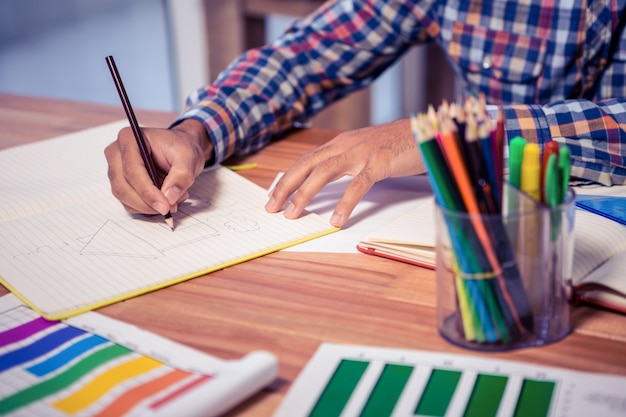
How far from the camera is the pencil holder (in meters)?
0.57

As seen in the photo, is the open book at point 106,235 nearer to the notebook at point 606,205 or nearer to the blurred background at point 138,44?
the notebook at point 606,205

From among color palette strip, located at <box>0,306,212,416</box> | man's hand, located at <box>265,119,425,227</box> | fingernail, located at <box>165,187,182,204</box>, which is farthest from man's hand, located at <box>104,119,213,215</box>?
color palette strip, located at <box>0,306,212,416</box>

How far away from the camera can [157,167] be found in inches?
37.3

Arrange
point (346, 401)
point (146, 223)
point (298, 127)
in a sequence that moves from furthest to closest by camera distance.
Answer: point (298, 127), point (146, 223), point (346, 401)

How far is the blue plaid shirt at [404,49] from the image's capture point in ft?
3.79

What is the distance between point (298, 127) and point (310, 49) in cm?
15

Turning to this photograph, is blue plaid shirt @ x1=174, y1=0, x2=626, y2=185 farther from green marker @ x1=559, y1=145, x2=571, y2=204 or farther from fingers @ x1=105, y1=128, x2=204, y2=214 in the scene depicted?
green marker @ x1=559, y1=145, x2=571, y2=204

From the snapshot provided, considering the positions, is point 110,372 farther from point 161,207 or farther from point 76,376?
point 161,207

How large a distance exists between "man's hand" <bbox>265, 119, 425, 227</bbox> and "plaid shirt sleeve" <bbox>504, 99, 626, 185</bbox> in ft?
0.43

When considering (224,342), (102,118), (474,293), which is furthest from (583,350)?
(102,118)

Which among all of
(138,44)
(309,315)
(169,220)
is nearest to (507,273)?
(309,315)

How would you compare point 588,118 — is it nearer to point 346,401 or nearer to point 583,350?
point 583,350

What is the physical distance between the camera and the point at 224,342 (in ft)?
2.07

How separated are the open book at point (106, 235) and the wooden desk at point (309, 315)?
0.02 meters
